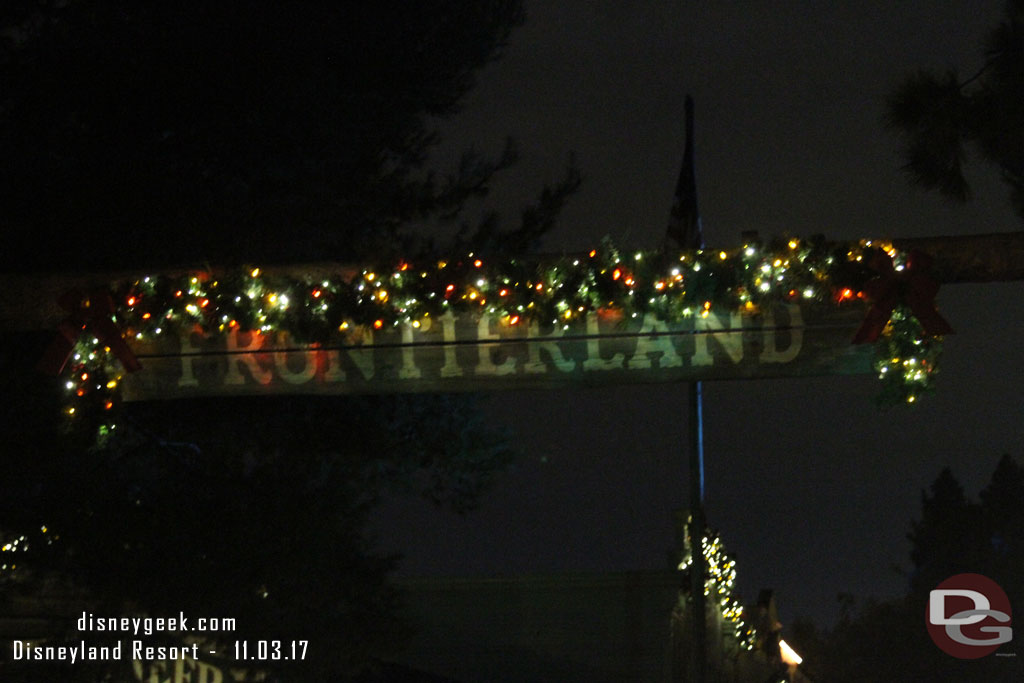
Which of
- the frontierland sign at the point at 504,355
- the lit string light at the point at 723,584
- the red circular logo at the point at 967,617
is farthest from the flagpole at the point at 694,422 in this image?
the frontierland sign at the point at 504,355

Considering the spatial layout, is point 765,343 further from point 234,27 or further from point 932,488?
point 932,488

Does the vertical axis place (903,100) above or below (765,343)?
above

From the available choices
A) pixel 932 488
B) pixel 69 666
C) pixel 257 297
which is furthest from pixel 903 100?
pixel 932 488

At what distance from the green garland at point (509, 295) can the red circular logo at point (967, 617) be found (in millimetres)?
6986

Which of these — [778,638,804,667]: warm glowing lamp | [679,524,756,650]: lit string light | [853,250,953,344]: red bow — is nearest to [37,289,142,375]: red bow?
[853,250,953,344]: red bow

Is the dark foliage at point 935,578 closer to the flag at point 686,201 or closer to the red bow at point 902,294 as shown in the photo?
the flag at point 686,201

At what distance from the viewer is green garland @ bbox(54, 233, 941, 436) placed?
620 centimetres

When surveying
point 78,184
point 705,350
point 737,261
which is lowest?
point 705,350

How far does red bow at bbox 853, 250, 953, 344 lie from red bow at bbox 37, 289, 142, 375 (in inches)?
145

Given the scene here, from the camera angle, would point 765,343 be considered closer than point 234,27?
Yes

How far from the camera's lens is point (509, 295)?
251 inches

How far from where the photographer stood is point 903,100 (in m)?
8.05

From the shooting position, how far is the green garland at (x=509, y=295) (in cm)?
620

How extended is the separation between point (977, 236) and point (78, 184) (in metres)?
6.33
